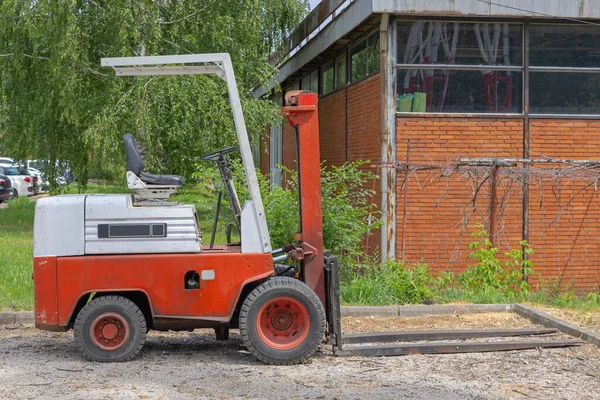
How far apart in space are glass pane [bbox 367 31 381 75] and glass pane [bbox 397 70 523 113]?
0.68 m

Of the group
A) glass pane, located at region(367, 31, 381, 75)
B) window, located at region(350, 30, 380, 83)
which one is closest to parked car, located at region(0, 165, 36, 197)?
window, located at region(350, 30, 380, 83)

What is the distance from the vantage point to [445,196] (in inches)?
541

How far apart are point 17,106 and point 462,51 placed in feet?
43.0

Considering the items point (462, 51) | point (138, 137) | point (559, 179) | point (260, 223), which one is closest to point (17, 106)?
point (138, 137)

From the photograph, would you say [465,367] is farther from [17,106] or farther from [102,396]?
[17,106]

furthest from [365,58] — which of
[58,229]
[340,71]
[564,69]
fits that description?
[58,229]

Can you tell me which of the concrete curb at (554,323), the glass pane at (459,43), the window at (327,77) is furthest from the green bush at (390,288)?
the window at (327,77)

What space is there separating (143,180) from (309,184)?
160 centimetres

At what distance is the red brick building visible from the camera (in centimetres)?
1362

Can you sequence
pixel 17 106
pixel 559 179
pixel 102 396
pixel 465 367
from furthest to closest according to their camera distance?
pixel 17 106
pixel 559 179
pixel 465 367
pixel 102 396

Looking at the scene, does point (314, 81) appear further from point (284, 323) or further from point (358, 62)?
point (284, 323)

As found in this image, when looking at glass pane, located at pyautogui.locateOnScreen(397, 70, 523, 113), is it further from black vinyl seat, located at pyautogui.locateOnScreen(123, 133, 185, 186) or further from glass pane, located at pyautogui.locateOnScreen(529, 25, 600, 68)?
black vinyl seat, located at pyautogui.locateOnScreen(123, 133, 185, 186)

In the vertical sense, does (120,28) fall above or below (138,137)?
above

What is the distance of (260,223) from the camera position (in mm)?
7938
